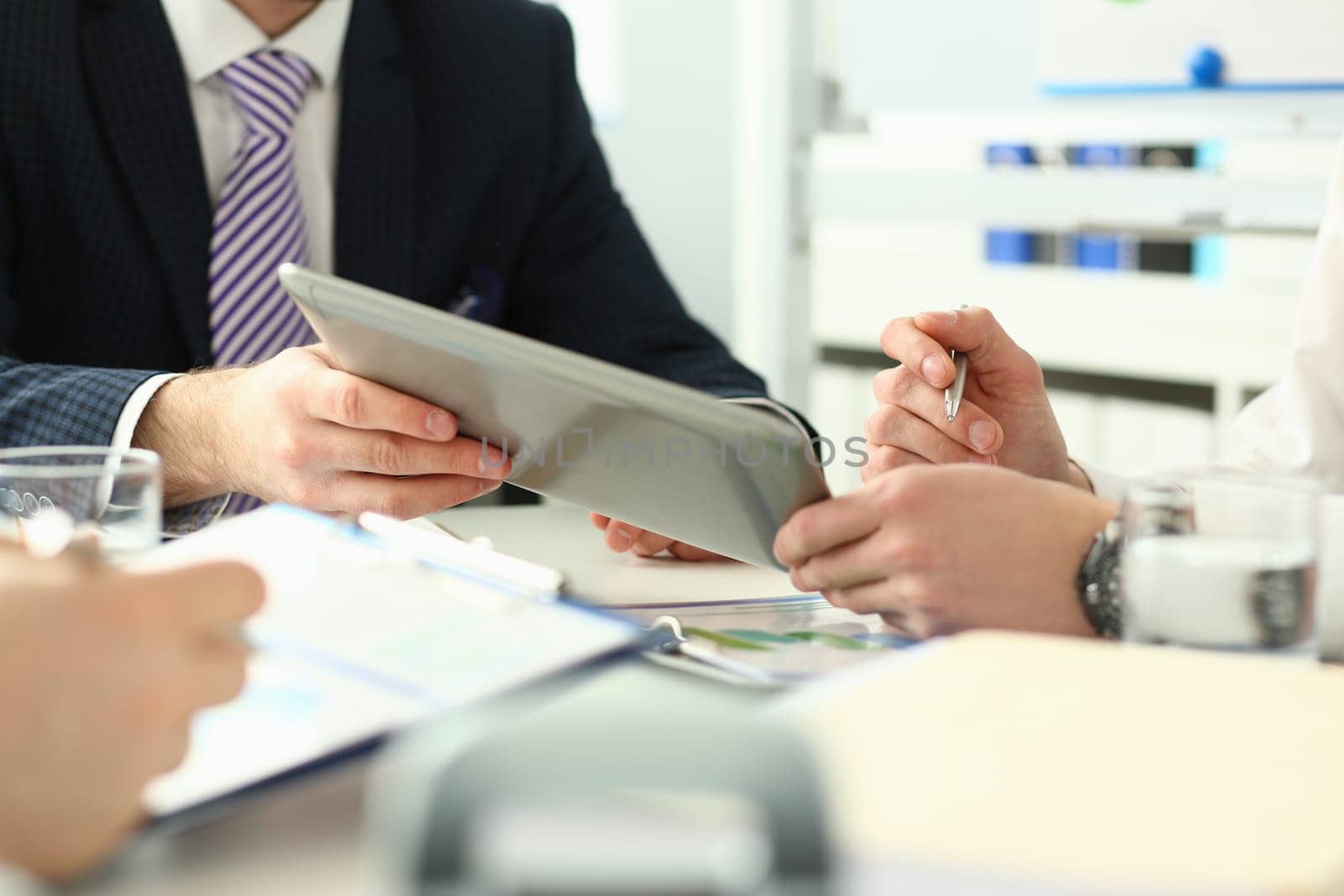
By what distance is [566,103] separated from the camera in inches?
68.6

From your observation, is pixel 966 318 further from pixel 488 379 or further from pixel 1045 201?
pixel 1045 201

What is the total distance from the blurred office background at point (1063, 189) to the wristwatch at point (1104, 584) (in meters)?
0.72

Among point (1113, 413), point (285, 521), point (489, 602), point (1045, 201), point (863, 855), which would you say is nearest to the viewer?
point (863, 855)

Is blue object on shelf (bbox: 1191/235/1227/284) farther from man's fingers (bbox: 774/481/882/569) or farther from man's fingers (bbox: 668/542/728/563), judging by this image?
man's fingers (bbox: 774/481/882/569)

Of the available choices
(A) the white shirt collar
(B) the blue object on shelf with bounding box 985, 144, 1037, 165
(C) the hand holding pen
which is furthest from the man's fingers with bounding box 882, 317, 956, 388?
(B) the blue object on shelf with bounding box 985, 144, 1037, 165

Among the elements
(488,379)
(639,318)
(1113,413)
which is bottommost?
(1113,413)

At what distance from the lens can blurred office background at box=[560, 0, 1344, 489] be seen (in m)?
1.85

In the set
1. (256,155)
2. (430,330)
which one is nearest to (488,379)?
(430,330)

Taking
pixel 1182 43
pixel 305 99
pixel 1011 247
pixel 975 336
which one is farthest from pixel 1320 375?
pixel 1011 247

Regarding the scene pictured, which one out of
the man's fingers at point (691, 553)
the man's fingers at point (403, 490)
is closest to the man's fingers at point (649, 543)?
the man's fingers at point (691, 553)

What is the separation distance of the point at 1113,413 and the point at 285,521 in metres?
1.89

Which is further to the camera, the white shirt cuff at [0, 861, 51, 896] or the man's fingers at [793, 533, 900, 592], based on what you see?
the man's fingers at [793, 533, 900, 592]

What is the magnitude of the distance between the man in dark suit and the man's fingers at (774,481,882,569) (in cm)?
48

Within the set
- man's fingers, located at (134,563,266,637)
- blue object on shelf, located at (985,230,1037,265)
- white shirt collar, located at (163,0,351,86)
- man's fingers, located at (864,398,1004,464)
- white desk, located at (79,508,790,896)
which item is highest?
white shirt collar, located at (163,0,351,86)
